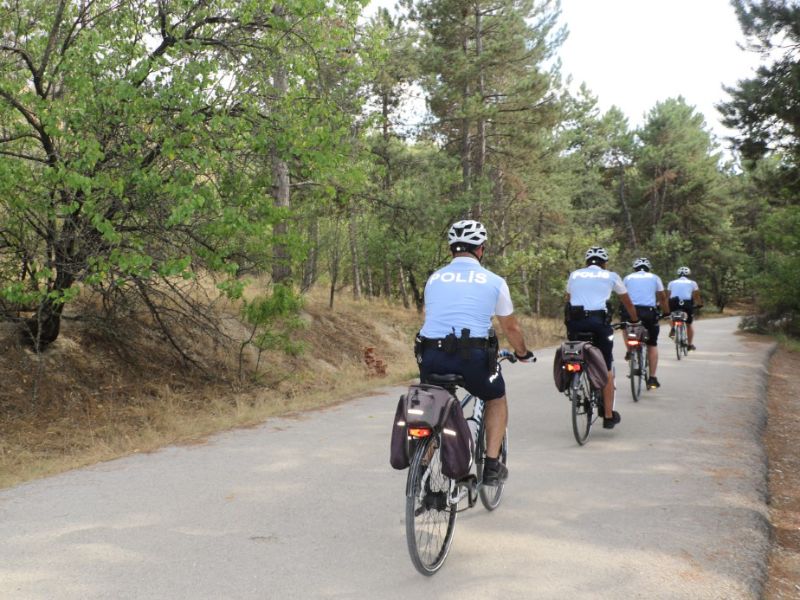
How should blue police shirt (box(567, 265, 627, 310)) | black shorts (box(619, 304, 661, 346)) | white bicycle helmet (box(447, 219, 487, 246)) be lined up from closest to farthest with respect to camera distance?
1. white bicycle helmet (box(447, 219, 487, 246))
2. blue police shirt (box(567, 265, 627, 310))
3. black shorts (box(619, 304, 661, 346))

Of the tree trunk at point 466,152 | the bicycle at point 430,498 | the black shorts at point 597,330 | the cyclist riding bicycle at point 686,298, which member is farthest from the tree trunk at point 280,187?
the cyclist riding bicycle at point 686,298

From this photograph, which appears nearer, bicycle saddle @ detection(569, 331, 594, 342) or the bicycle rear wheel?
the bicycle rear wheel

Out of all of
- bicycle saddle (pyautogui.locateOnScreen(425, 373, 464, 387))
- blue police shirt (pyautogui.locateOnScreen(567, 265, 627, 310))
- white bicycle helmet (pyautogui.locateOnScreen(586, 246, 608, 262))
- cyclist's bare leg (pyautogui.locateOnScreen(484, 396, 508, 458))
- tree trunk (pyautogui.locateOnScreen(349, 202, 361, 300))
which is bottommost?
cyclist's bare leg (pyautogui.locateOnScreen(484, 396, 508, 458))

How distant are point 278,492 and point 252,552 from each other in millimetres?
1318

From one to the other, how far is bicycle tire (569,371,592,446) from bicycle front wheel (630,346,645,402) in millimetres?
3014

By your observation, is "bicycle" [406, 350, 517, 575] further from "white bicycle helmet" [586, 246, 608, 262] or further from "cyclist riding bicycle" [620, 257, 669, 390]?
"cyclist riding bicycle" [620, 257, 669, 390]

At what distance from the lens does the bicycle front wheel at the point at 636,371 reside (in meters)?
10.5

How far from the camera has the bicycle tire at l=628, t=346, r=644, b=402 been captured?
10484 mm

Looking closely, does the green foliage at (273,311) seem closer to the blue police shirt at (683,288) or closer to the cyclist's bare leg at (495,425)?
the cyclist's bare leg at (495,425)

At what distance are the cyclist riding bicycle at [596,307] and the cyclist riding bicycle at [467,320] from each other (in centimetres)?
355

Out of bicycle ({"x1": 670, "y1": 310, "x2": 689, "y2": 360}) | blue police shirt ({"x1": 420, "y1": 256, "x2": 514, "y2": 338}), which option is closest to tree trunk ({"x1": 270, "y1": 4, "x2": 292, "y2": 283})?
blue police shirt ({"x1": 420, "y1": 256, "x2": 514, "y2": 338})

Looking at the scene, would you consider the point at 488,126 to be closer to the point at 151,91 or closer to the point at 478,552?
the point at 151,91

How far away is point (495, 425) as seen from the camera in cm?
492

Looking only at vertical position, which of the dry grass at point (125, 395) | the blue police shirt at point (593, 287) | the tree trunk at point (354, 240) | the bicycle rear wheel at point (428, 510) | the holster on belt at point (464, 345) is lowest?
the dry grass at point (125, 395)
